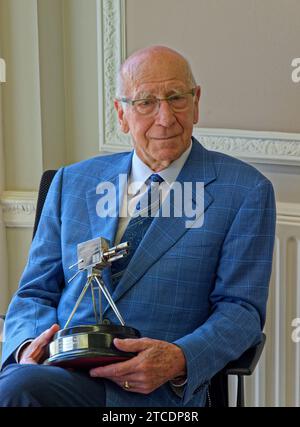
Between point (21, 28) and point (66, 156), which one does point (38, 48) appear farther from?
point (66, 156)

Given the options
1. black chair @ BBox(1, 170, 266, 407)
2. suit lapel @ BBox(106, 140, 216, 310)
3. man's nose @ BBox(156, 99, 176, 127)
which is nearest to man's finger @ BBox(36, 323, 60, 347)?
suit lapel @ BBox(106, 140, 216, 310)

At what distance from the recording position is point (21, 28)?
2.71m

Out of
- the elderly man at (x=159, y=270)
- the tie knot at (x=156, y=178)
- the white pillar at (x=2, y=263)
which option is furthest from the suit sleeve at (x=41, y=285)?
the white pillar at (x=2, y=263)

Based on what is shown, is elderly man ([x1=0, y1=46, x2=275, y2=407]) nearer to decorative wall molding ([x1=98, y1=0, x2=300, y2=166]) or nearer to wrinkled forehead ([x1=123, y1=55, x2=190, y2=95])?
wrinkled forehead ([x1=123, y1=55, x2=190, y2=95])

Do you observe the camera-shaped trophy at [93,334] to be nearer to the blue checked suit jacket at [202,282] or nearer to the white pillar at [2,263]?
the blue checked suit jacket at [202,282]

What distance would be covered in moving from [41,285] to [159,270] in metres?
0.33

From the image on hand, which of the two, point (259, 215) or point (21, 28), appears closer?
point (259, 215)

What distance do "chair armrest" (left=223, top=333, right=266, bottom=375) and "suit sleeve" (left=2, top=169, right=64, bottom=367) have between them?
1.50ft

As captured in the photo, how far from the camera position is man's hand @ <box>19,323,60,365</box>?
6.32 feet

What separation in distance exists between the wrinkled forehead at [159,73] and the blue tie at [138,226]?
217 mm

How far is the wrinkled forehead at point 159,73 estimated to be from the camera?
1997 millimetres
